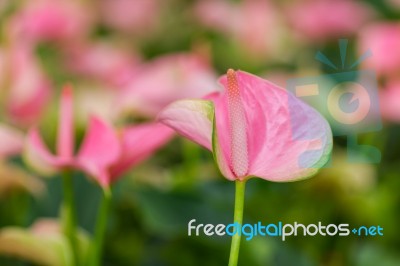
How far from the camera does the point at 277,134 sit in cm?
28

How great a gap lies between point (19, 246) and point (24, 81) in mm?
229

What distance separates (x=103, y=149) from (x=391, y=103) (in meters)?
0.33

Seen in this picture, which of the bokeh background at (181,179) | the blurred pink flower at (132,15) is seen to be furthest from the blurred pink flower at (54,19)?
the blurred pink flower at (132,15)

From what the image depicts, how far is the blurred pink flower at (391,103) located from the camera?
0.61 meters

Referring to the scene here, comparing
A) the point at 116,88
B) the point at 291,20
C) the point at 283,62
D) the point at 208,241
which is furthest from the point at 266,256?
the point at 291,20

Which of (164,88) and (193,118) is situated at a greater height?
(164,88)

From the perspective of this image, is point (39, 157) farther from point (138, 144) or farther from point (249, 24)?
point (249, 24)

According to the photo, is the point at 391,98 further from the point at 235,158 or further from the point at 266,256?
the point at 235,158

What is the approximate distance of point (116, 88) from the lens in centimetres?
70

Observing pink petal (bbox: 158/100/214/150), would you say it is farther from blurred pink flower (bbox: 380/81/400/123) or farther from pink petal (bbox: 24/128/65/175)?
blurred pink flower (bbox: 380/81/400/123)

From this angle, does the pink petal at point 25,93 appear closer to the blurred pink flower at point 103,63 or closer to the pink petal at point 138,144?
the blurred pink flower at point 103,63

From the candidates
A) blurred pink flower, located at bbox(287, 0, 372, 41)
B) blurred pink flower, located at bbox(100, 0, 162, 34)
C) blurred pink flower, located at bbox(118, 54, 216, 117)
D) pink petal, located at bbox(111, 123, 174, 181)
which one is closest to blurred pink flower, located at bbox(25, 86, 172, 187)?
pink petal, located at bbox(111, 123, 174, 181)

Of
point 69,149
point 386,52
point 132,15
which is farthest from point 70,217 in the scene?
point 132,15

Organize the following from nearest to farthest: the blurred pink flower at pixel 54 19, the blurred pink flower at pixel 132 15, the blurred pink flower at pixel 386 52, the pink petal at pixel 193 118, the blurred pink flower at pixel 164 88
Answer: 1. the pink petal at pixel 193 118
2. the blurred pink flower at pixel 164 88
3. the blurred pink flower at pixel 386 52
4. the blurred pink flower at pixel 54 19
5. the blurred pink flower at pixel 132 15
